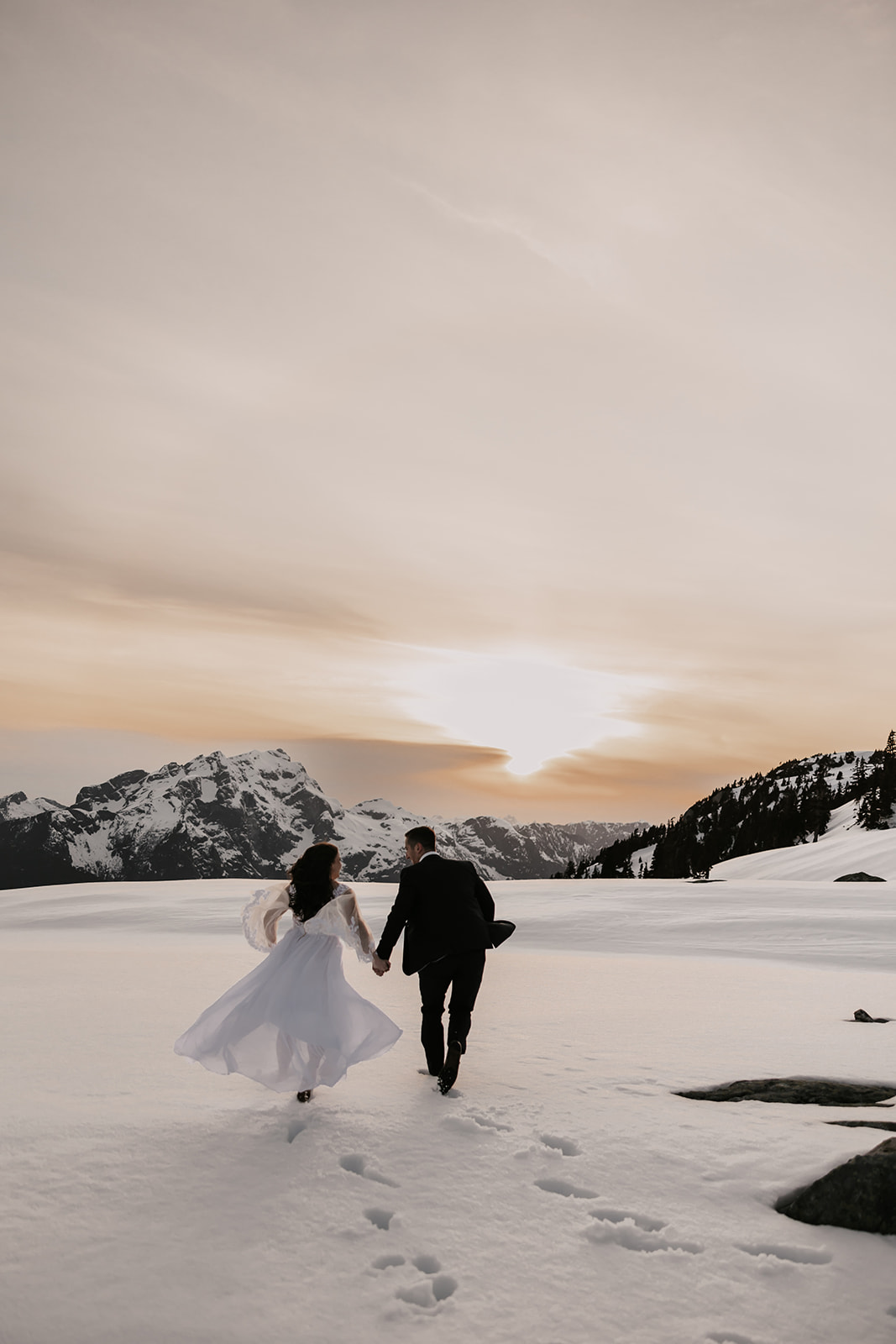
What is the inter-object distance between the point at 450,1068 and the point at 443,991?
663 millimetres

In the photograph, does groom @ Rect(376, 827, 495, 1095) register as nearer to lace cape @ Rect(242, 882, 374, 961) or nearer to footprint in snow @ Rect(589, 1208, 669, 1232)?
lace cape @ Rect(242, 882, 374, 961)

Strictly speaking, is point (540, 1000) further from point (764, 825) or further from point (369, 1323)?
point (764, 825)

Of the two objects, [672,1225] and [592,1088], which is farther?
[592,1088]

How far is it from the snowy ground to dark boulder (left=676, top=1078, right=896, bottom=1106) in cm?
18

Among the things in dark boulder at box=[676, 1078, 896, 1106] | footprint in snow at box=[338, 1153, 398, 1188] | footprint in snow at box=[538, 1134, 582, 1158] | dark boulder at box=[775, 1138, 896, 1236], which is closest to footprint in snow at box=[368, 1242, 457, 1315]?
footprint in snow at box=[338, 1153, 398, 1188]

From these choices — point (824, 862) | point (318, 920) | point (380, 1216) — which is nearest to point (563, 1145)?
point (380, 1216)

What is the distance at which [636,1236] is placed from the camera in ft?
14.7

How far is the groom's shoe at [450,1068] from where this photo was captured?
681cm

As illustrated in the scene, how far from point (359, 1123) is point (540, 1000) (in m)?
6.32

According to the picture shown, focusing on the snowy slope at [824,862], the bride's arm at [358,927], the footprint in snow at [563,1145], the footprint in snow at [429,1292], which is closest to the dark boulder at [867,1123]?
the footprint in snow at [563,1145]

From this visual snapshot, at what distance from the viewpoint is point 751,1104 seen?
21.3ft

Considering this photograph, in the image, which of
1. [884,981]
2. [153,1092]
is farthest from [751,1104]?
[884,981]

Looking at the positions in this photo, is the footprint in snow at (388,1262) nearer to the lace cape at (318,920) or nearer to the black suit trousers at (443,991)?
the lace cape at (318,920)

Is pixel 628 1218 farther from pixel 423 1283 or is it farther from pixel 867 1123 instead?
pixel 867 1123
